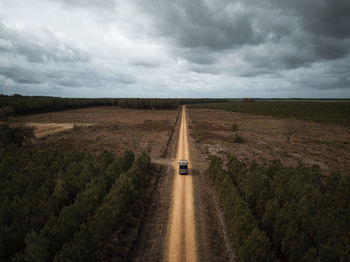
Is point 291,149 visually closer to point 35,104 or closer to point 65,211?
point 65,211

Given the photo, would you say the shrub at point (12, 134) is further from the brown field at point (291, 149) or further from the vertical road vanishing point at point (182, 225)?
the brown field at point (291, 149)

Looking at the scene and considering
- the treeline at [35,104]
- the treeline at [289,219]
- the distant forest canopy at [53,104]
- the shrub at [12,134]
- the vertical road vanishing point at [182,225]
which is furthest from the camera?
the distant forest canopy at [53,104]

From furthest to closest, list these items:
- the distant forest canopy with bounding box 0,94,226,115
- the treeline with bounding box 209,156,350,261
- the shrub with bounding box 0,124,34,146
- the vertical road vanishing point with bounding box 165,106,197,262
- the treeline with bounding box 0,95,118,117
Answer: the distant forest canopy with bounding box 0,94,226,115, the treeline with bounding box 0,95,118,117, the shrub with bounding box 0,124,34,146, the vertical road vanishing point with bounding box 165,106,197,262, the treeline with bounding box 209,156,350,261

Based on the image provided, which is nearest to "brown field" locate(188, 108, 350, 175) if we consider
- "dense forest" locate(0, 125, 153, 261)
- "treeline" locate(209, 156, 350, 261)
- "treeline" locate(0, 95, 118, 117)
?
"treeline" locate(209, 156, 350, 261)

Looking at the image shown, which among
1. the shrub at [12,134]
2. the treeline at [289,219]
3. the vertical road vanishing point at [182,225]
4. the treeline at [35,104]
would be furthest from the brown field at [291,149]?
the treeline at [35,104]

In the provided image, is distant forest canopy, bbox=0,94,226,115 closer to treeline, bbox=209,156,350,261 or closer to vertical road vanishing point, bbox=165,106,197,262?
vertical road vanishing point, bbox=165,106,197,262

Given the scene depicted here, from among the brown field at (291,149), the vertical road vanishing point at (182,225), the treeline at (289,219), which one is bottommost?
the vertical road vanishing point at (182,225)
